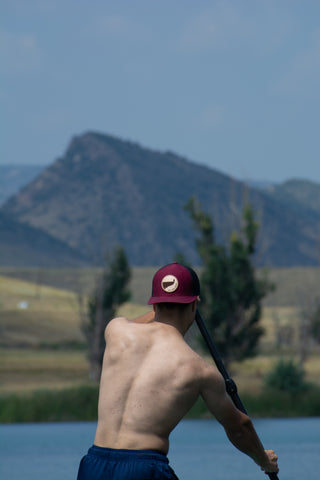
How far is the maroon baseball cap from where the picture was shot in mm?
5316

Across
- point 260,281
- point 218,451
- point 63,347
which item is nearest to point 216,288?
point 260,281

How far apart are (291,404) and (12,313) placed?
7945 cm

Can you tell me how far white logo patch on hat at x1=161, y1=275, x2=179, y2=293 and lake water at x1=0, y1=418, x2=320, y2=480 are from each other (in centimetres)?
1744

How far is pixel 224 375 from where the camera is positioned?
228 inches

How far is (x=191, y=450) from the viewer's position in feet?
101

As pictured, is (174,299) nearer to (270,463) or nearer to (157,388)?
(157,388)

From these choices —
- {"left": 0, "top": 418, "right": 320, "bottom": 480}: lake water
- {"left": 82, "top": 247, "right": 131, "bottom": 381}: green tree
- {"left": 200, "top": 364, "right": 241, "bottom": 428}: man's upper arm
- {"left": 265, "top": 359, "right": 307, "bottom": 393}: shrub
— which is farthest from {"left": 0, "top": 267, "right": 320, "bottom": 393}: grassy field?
{"left": 200, "top": 364, "right": 241, "bottom": 428}: man's upper arm

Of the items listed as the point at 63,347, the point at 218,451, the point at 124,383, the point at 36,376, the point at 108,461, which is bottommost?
the point at 108,461

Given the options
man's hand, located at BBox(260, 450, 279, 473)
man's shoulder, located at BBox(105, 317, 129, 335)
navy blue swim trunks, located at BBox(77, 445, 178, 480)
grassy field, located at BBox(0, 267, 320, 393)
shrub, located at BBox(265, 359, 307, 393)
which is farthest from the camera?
grassy field, located at BBox(0, 267, 320, 393)

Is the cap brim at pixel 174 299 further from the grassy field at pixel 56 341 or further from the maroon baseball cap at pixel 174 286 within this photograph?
the grassy field at pixel 56 341

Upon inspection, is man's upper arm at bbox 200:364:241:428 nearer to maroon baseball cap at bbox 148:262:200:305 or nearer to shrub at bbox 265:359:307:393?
maroon baseball cap at bbox 148:262:200:305

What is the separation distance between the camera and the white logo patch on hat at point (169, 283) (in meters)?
5.31

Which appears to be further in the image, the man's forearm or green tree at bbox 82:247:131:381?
green tree at bbox 82:247:131:381

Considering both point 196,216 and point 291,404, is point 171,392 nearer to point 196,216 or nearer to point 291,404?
point 291,404
